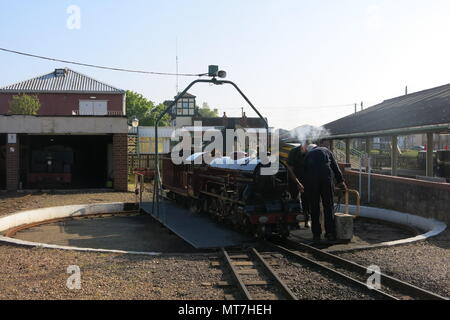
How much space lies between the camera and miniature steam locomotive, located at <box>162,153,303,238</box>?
8.96 meters

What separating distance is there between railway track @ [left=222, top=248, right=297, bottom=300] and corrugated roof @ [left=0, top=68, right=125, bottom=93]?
117 ft

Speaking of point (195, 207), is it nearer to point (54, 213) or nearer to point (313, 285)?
point (54, 213)

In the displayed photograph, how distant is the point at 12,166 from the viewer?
18672 mm

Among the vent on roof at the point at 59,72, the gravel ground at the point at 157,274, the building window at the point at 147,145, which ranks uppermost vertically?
the vent on roof at the point at 59,72

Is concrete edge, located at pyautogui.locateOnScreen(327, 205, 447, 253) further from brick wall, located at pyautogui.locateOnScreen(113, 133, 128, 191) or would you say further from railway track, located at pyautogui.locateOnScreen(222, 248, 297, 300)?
brick wall, located at pyautogui.locateOnScreen(113, 133, 128, 191)

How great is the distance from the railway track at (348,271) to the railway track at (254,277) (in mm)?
691

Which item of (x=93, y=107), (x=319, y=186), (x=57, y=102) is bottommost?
(x=319, y=186)

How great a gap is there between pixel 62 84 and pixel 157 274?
Result: 1538 inches

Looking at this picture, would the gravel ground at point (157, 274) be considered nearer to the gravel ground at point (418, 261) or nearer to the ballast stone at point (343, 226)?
the gravel ground at point (418, 261)

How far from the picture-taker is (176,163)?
13.7 meters

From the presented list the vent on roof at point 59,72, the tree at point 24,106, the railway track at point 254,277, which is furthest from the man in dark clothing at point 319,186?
the vent on roof at point 59,72

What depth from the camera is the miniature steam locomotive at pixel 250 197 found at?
896 centimetres

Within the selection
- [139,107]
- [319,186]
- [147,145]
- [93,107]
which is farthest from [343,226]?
[139,107]

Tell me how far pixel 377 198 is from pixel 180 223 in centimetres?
640
